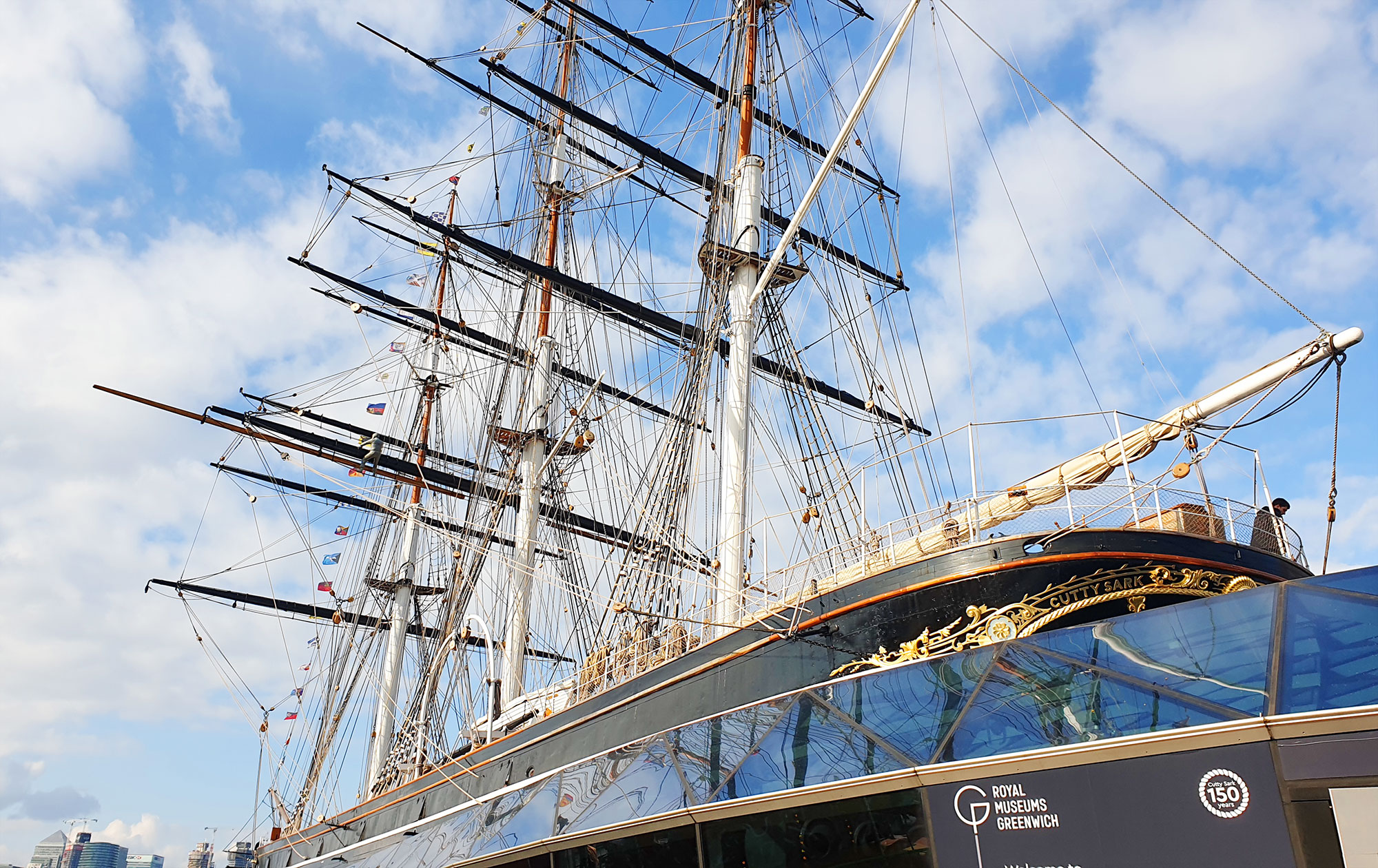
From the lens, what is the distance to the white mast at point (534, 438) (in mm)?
19016

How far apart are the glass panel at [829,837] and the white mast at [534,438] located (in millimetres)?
8905

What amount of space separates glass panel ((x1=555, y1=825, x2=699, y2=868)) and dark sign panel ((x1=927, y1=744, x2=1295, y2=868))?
1879mm

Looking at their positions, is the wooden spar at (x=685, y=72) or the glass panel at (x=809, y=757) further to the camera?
the wooden spar at (x=685, y=72)

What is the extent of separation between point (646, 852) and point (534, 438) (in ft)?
54.0

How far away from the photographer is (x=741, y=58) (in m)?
17.8

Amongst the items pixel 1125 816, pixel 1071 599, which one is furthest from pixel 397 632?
pixel 1125 816

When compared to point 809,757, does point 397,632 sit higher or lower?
higher

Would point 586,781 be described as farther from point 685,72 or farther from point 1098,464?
point 685,72

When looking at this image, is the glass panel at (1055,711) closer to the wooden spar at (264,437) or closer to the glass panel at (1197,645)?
the glass panel at (1197,645)

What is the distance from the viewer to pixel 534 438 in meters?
22.1

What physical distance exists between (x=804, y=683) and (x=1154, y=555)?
10.7ft

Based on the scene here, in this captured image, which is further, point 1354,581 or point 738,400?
point 738,400

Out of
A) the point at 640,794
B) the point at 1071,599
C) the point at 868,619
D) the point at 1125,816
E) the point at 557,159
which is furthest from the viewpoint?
the point at 557,159

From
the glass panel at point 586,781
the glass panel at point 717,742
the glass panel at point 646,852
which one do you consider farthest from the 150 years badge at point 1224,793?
the glass panel at point 586,781
